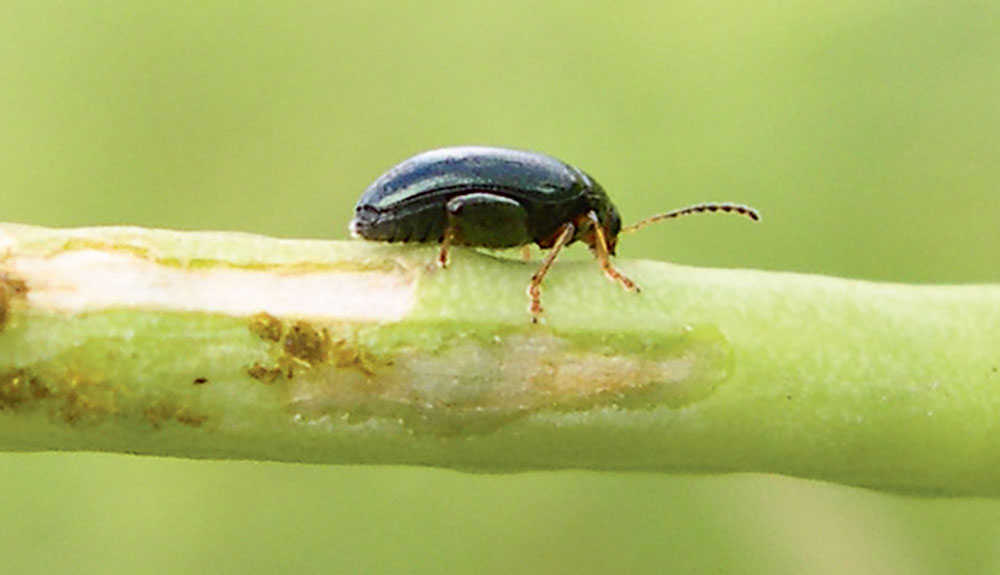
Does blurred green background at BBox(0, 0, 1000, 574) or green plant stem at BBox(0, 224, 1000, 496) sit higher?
blurred green background at BBox(0, 0, 1000, 574)

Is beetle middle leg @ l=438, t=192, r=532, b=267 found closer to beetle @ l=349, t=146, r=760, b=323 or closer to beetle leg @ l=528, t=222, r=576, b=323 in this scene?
beetle @ l=349, t=146, r=760, b=323

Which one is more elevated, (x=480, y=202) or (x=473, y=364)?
(x=480, y=202)

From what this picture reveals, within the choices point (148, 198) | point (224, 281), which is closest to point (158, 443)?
point (224, 281)

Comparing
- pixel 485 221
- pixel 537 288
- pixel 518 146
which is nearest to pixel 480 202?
pixel 485 221

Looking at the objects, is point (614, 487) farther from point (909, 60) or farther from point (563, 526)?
point (909, 60)

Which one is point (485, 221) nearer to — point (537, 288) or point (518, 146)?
point (537, 288)

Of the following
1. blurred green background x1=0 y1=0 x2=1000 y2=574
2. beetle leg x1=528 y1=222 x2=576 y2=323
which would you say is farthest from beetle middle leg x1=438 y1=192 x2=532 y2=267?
blurred green background x1=0 y1=0 x2=1000 y2=574

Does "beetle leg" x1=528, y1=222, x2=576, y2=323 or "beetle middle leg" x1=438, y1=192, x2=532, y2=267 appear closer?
"beetle leg" x1=528, y1=222, x2=576, y2=323

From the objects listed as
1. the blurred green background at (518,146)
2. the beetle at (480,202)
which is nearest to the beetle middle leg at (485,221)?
the beetle at (480,202)
